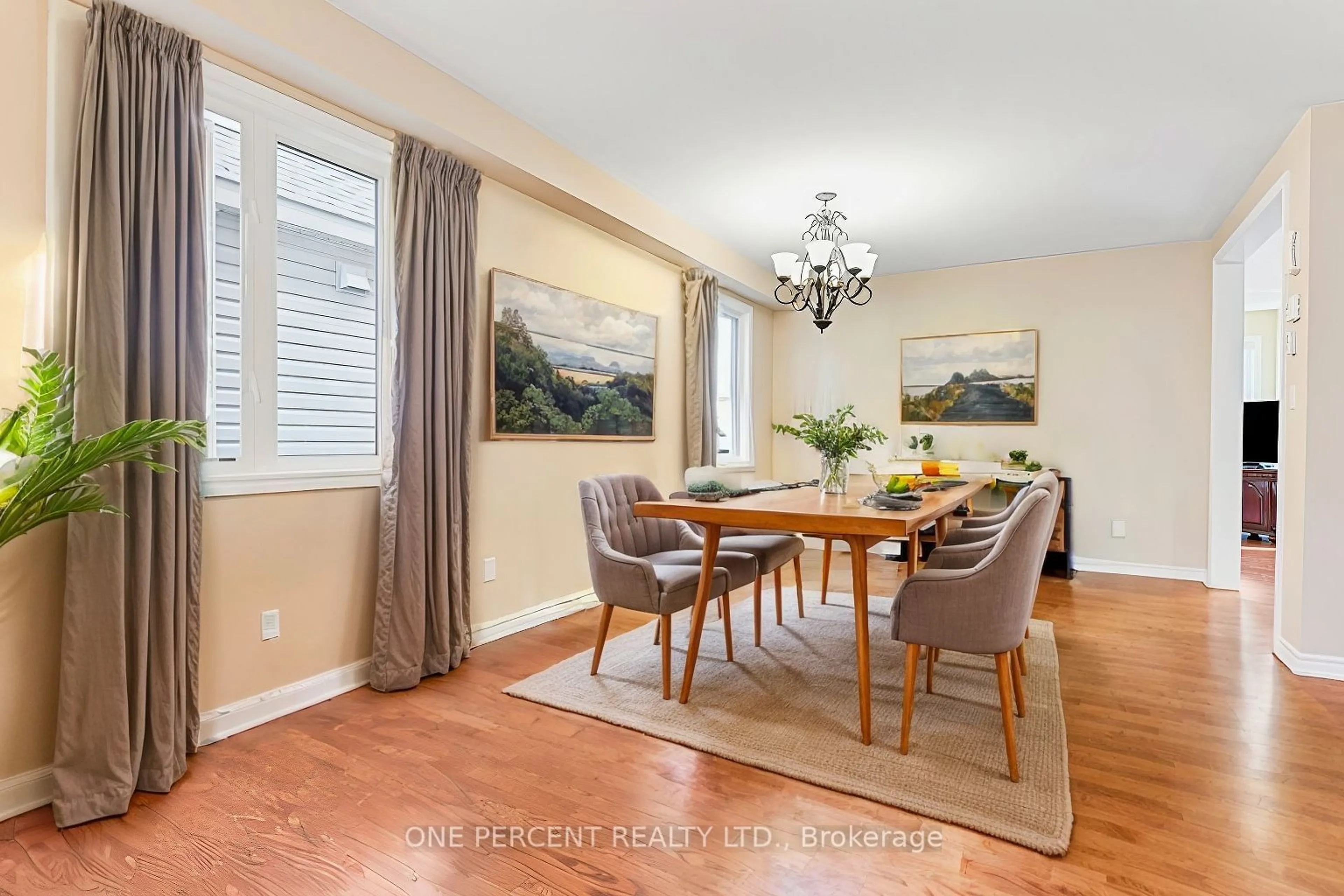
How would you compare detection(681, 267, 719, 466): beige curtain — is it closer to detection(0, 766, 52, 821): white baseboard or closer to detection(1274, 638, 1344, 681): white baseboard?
detection(1274, 638, 1344, 681): white baseboard

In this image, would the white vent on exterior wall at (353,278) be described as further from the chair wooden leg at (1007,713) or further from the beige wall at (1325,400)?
the beige wall at (1325,400)

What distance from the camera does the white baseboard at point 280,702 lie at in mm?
2289

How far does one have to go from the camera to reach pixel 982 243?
5.13 metres

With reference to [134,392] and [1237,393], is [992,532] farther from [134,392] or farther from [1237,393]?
[134,392]

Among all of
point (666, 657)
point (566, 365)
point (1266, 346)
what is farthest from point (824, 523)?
point (1266, 346)

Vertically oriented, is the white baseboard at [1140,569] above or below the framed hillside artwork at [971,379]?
below

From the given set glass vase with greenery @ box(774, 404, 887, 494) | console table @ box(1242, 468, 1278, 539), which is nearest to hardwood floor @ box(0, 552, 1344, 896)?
glass vase with greenery @ box(774, 404, 887, 494)

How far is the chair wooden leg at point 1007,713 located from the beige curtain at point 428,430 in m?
2.23

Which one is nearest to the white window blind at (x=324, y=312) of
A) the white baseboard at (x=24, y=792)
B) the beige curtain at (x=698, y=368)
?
the white baseboard at (x=24, y=792)

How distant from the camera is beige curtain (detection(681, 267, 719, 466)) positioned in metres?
5.03

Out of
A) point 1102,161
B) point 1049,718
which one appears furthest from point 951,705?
point 1102,161

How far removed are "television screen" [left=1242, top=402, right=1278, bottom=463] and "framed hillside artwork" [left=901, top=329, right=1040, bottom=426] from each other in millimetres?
3629

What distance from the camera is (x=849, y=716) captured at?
8.09 feet

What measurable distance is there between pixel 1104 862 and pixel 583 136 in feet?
11.7
